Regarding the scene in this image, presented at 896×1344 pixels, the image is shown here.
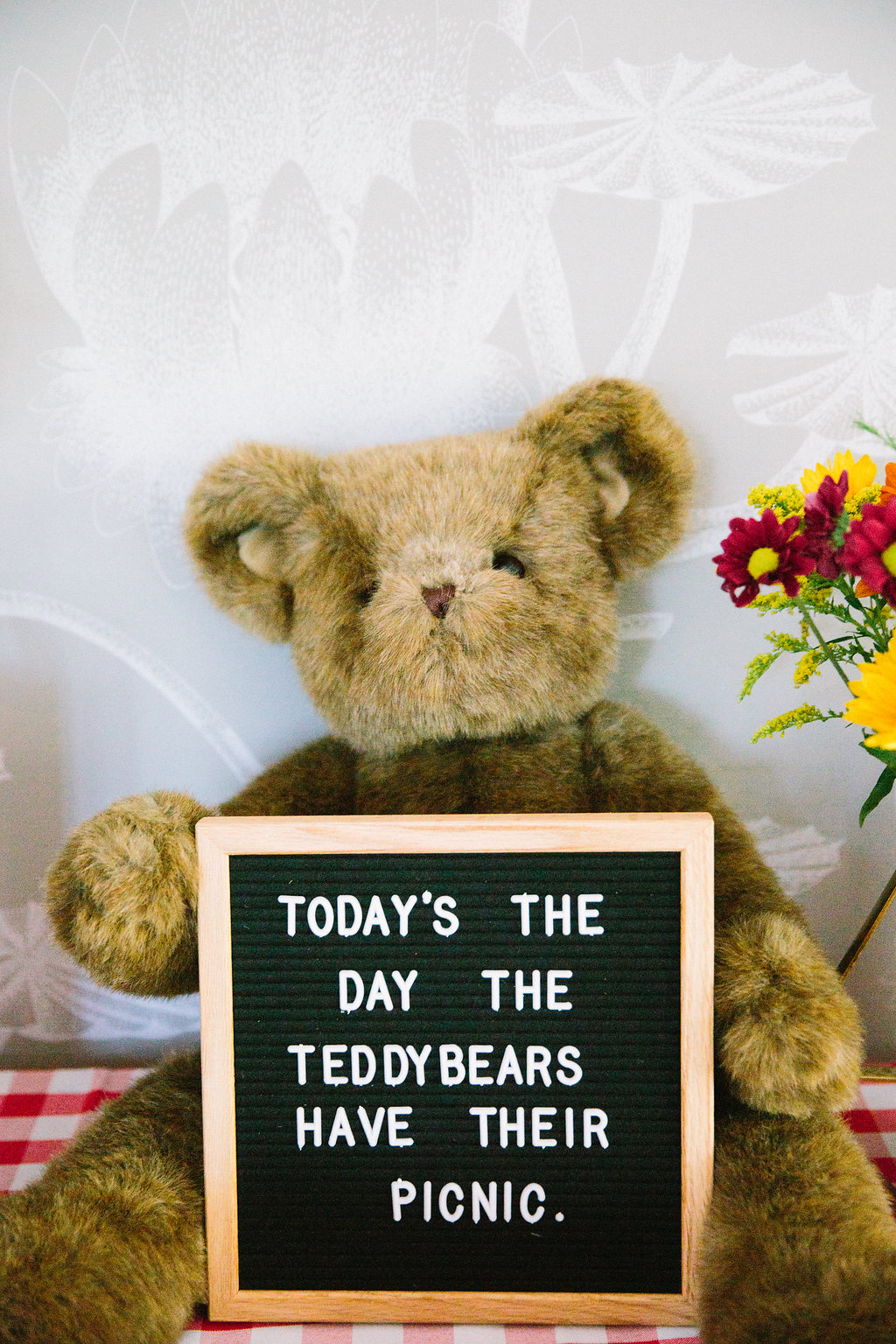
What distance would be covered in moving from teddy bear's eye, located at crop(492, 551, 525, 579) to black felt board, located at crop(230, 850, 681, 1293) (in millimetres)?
274

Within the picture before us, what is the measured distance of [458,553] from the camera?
84cm

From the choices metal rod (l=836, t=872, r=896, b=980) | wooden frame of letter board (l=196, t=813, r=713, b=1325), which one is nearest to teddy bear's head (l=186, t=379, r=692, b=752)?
wooden frame of letter board (l=196, t=813, r=713, b=1325)

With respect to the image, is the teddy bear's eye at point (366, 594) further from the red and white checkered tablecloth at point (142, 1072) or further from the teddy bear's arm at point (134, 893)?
the red and white checkered tablecloth at point (142, 1072)

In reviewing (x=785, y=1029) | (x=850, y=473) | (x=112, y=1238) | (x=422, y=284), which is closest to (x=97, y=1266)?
(x=112, y=1238)

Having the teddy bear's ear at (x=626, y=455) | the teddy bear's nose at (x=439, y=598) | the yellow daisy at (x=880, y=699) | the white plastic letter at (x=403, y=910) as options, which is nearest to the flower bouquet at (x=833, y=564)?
the yellow daisy at (x=880, y=699)

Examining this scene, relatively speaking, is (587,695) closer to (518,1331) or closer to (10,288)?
(518,1331)

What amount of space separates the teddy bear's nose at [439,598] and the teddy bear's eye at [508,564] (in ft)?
0.20

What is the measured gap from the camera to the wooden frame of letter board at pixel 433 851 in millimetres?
741

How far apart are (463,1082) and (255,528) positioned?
1.85 ft

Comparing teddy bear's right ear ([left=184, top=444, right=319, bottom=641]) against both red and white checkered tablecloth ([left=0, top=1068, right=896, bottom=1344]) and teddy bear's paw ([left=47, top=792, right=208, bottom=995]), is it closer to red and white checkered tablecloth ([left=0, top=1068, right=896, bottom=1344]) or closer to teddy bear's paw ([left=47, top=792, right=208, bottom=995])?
teddy bear's paw ([left=47, top=792, right=208, bottom=995])

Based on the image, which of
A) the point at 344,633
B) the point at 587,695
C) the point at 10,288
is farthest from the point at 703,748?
the point at 10,288

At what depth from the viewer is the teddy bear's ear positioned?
2.94 feet

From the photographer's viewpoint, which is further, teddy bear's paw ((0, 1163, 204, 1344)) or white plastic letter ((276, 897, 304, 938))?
white plastic letter ((276, 897, 304, 938))

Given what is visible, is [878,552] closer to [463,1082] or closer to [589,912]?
[589,912]
